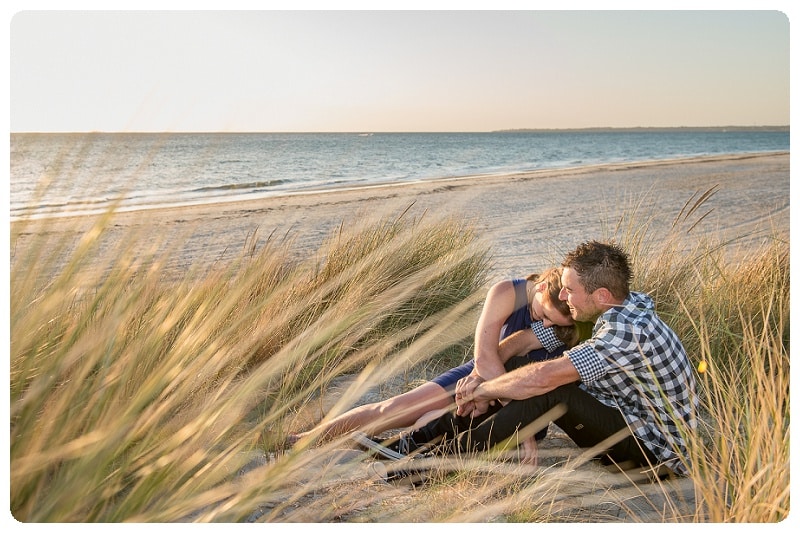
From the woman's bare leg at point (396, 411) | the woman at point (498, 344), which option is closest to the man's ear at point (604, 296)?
the woman at point (498, 344)

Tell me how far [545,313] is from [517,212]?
9.68 m

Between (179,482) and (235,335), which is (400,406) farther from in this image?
(179,482)

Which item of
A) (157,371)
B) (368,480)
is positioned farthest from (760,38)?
(157,371)

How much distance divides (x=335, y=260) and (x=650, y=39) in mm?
2564

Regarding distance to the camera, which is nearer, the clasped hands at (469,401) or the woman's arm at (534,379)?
the woman's arm at (534,379)

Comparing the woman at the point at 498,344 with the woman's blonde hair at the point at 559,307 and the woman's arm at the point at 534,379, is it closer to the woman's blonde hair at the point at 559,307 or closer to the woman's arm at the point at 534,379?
the woman's blonde hair at the point at 559,307

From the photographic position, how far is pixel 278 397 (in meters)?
2.90

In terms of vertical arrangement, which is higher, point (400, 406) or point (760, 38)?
point (760, 38)

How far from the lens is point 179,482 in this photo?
2.03 metres

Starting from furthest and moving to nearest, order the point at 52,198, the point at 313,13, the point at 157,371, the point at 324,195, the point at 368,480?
the point at 324,195 → the point at 313,13 → the point at 368,480 → the point at 52,198 → the point at 157,371

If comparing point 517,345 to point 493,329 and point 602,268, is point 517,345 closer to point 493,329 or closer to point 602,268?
point 493,329

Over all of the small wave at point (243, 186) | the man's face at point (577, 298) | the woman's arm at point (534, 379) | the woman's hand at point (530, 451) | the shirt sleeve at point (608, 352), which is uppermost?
the small wave at point (243, 186)

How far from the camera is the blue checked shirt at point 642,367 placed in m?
2.64

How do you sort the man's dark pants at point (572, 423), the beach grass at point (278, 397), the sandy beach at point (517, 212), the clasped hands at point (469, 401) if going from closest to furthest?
the beach grass at point (278, 397) < the man's dark pants at point (572, 423) < the clasped hands at point (469, 401) < the sandy beach at point (517, 212)
